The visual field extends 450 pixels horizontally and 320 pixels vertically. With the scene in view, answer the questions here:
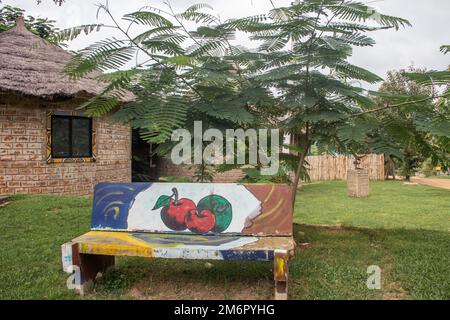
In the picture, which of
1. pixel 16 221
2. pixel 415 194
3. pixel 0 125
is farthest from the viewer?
pixel 415 194

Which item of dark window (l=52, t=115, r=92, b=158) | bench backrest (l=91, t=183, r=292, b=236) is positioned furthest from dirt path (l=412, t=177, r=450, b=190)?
bench backrest (l=91, t=183, r=292, b=236)

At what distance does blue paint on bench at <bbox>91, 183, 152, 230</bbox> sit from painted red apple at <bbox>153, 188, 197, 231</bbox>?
0.23 m

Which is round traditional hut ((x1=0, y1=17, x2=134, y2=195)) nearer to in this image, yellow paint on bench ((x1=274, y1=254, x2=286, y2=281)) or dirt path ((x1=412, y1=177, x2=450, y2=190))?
yellow paint on bench ((x1=274, y1=254, x2=286, y2=281))

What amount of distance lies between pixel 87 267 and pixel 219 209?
125 cm

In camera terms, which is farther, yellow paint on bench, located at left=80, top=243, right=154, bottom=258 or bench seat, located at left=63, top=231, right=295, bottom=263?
yellow paint on bench, located at left=80, top=243, right=154, bottom=258

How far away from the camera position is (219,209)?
3768mm

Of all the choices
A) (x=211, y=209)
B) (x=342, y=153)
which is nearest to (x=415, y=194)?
(x=342, y=153)

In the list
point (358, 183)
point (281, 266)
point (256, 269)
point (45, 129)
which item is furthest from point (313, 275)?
point (358, 183)

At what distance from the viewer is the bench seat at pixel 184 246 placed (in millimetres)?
3186

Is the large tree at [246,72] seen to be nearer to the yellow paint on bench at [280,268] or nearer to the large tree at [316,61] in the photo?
the large tree at [316,61]

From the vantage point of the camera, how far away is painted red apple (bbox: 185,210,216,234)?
12.3ft
